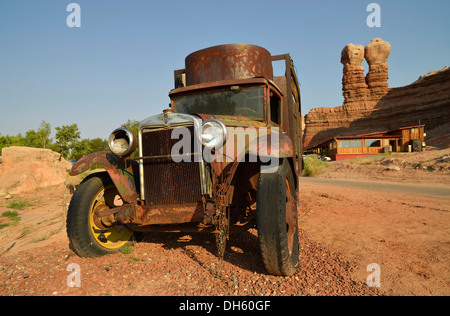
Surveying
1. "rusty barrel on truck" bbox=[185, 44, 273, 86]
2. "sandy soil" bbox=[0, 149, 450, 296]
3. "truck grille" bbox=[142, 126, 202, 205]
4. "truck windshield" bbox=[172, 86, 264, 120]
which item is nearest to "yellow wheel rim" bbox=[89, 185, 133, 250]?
"sandy soil" bbox=[0, 149, 450, 296]

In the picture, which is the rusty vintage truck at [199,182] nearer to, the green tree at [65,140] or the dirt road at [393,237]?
the dirt road at [393,237]

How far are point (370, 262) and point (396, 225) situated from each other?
2.09 meters

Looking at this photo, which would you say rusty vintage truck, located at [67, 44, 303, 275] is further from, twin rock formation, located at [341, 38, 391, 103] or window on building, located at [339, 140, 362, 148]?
twin rock formation, located at [341, 38, 391, 103]

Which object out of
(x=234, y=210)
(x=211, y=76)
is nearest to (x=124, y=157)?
(x=234, y=210)

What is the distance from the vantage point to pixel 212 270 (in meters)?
3.01

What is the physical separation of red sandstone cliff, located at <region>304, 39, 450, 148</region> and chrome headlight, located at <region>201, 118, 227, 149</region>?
50.5m

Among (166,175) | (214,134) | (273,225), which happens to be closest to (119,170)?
(166,175)

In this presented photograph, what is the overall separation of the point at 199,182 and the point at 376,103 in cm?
6733

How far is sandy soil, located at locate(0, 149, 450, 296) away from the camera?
2586 mm

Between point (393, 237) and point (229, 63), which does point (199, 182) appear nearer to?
point (229, 63)

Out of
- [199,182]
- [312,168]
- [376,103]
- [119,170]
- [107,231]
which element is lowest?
[312,168]

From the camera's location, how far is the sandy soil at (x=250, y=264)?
2.59m

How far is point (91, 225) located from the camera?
356 centimetres
